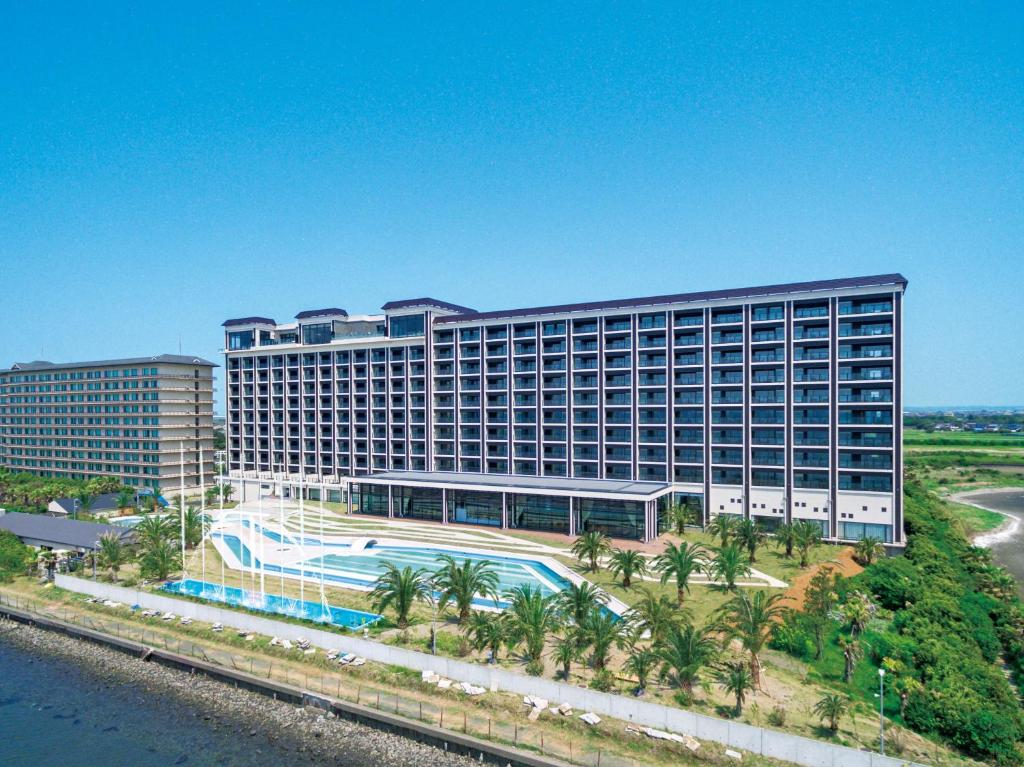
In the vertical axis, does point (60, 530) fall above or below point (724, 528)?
below

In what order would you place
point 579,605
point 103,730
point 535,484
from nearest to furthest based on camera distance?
point 103,730 < point 579,605 < point 535,484

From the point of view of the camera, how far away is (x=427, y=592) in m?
40.0

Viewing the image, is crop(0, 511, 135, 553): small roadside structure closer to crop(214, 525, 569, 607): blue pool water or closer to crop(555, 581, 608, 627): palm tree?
crop(214, 525, 569, 607): blue pool water

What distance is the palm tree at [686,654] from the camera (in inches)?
1134

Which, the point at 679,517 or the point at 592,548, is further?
the point at 679,517

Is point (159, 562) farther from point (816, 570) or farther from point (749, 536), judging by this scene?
point (816, 570)

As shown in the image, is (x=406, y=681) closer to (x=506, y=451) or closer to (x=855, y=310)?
(x=506, y=451)

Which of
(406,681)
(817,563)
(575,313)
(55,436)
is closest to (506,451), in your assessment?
(575,313)

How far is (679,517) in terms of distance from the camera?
62.7 metres

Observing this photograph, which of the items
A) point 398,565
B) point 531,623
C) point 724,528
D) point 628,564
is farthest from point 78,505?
point 724,528

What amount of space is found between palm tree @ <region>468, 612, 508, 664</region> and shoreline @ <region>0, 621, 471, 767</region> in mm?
6228

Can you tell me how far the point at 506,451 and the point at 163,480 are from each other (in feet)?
174

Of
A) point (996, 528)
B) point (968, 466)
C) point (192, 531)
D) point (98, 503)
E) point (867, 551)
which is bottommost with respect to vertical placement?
point (968, 466)

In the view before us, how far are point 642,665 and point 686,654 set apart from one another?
2106 millimetres
